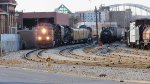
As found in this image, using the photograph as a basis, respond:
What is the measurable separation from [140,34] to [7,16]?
3015 cm

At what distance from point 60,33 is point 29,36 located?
186 inches

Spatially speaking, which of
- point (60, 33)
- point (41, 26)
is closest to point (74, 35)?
point (60, 33)

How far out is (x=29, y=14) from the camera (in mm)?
119938

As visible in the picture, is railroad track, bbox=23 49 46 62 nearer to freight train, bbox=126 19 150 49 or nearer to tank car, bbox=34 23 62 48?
freight train, bbox=126 19 150 49

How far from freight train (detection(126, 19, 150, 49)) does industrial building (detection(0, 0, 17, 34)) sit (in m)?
23.4

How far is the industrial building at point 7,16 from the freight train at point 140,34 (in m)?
23.4

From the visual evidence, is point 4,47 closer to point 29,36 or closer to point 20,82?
point 29,36

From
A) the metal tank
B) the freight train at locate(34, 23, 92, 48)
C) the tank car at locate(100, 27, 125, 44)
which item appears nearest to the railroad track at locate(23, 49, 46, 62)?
the metal tank

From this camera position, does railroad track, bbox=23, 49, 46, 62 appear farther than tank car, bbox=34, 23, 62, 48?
No

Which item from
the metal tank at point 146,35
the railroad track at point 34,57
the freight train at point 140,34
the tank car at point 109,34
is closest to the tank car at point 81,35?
the tank car at point 109,34

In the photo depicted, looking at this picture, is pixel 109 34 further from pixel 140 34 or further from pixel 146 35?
pixel 146 35

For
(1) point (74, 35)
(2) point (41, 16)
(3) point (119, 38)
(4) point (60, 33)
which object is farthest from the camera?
(2) point (41, 16)

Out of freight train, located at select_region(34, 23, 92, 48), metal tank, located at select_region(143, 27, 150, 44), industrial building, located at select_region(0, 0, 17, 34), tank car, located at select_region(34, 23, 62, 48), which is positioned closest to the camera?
metal tank, located at select_region(143, 27, 150, 44)

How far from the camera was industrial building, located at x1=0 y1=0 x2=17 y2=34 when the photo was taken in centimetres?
7769
